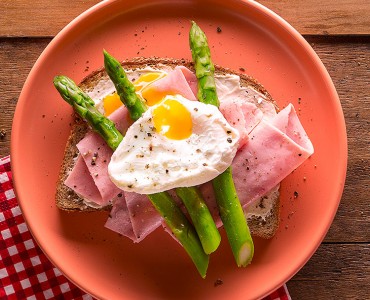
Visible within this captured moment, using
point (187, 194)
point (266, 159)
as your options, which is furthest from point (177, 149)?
point (266, 159)

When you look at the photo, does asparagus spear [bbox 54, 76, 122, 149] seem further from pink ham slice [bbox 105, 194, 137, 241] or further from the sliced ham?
pink ham slice [bbox 105, 194, 137, 241]

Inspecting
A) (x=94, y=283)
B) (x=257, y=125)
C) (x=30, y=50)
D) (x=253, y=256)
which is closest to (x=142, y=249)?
(x=94, y=283)

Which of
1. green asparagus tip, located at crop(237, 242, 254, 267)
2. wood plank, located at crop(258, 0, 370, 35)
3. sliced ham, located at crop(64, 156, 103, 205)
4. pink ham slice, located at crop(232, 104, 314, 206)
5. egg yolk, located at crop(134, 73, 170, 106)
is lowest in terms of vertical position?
green asparagus tip, located at crop(237, 242, 254, 267)

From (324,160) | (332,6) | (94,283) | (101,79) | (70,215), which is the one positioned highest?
(332,6)

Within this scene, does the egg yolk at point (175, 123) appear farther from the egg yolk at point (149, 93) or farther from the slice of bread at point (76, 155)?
the slice of bread at point (76, 155)

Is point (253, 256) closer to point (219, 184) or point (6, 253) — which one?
point (219, 184)

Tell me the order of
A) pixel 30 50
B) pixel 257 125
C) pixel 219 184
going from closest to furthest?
pixel 219 184 < pixel 257 125 < pixel 30 50

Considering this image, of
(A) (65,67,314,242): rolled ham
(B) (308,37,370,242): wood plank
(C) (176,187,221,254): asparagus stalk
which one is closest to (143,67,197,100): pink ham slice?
(A) (65,67,314,242): rolled ham
